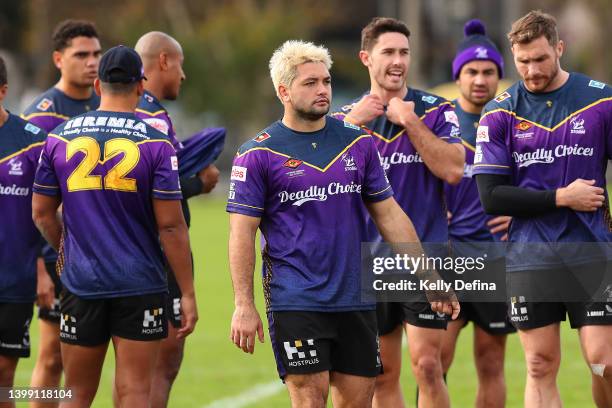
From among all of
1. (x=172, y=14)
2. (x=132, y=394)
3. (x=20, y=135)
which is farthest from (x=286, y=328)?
(x=172, y=14)

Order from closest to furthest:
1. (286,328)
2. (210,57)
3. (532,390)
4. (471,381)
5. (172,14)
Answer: (286,328)
(532,390)
(471,381)
(210,57)
(172,14)

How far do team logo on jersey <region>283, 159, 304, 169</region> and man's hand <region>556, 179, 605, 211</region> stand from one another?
174 cm

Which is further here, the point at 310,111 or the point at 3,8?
the point at 3,8

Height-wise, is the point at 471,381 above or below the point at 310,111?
below

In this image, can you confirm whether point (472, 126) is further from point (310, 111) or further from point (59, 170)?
point (59, 170)

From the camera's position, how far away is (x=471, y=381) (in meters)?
12.5

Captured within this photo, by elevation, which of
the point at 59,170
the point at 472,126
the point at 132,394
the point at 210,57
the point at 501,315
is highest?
the point at 210,57

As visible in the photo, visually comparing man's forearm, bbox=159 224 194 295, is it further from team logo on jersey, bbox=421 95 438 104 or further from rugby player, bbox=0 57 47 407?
team logo on jersey, bbox=421 95 438 104

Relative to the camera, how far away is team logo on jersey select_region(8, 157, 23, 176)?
28.0ft

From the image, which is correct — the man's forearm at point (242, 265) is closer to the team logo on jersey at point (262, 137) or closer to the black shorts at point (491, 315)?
the team logo on jersey at point (262, 137)

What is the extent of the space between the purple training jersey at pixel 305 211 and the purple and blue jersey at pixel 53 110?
306 cm

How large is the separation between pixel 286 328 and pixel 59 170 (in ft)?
5.78

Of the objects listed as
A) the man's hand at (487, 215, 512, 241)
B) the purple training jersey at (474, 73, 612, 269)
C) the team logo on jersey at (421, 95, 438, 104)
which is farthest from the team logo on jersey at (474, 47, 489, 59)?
the purple training jersey at (474, 73, 612, 269)

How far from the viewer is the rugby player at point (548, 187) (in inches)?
315
